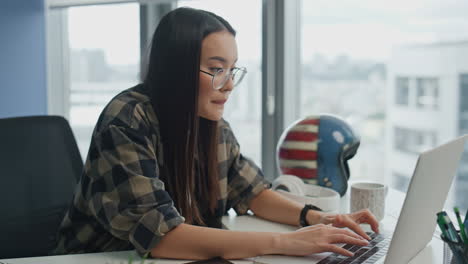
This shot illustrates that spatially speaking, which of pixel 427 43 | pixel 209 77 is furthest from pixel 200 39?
pixel 427 43

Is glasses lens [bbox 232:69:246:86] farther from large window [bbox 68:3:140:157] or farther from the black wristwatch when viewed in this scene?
large window [bbox 68:3:140:157]

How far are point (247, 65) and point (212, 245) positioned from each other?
1435mm

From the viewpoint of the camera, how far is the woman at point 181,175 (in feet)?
3.49

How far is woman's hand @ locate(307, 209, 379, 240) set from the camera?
117cm

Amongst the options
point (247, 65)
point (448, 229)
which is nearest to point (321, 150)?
point (448, 229)

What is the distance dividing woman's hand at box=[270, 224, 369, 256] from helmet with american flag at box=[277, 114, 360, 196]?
452 millimetres

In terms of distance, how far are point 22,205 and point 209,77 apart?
58cm

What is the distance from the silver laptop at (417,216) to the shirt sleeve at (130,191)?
212 mm

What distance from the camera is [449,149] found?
979mm

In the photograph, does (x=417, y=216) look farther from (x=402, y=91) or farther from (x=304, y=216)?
(x=402, y=91)

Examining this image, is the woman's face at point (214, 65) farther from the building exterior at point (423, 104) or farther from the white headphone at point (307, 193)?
the building exterior at point (423, 104)

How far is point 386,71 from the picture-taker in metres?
2.54

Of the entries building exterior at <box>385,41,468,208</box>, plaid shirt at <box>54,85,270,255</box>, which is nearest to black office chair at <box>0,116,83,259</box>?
plaid shirt at <box>54,85,270,255</box>

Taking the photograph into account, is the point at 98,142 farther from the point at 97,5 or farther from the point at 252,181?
the point at 97,5
